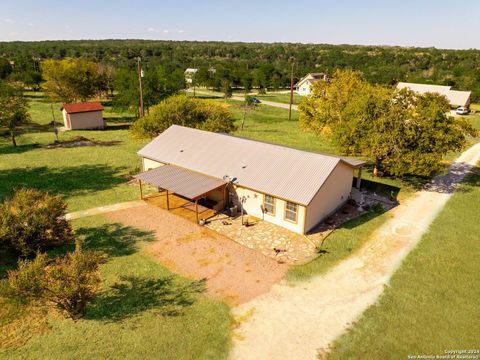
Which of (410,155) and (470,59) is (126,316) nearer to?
(410,155)

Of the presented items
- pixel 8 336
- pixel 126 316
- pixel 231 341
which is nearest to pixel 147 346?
pixel 126 316

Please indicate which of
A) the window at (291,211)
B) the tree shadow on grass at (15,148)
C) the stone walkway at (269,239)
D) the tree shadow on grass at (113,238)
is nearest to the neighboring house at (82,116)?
the tree shadow on grass at (15,148)

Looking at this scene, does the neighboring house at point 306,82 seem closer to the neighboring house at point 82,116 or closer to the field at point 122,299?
the neighboring house at point 82,116

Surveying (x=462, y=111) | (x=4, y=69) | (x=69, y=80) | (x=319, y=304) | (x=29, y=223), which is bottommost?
(x=319, y=304)

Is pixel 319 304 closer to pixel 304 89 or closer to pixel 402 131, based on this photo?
pixel 402 131

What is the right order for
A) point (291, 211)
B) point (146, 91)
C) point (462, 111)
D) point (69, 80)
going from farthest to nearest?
point (462, 111) < point (69, 80) < point (146, 91) < point (291, 211)

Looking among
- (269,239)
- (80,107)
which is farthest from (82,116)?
(269,239)

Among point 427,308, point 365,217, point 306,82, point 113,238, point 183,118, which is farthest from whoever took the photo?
point 306,82
